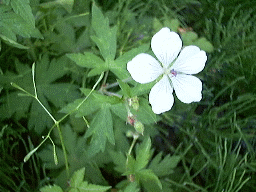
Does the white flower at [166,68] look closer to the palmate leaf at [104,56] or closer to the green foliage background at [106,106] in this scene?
the green foliage background at [106,106]

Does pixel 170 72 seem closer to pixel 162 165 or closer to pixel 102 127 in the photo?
pixel 102 127

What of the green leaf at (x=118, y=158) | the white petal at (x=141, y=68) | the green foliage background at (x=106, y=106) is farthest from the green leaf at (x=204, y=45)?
the white petal at (x=141, y=68)

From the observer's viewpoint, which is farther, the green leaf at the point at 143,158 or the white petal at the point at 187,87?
the green leaf at the point at 143,158

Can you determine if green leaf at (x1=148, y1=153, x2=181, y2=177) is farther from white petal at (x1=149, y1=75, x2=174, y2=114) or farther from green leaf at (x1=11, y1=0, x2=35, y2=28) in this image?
green leaf at (x1=11, y1=0, x2=35, y2=28)

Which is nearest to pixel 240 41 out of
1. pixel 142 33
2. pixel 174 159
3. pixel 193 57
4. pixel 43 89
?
pixel 142 33

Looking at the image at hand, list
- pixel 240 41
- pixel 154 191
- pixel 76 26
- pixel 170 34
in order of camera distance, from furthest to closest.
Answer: pixel 240 41, pixel 76 26, pixel 154 191, pixel 170 34

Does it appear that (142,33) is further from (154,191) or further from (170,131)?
(154,191)

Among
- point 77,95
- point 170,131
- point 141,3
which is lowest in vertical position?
point 170,131
